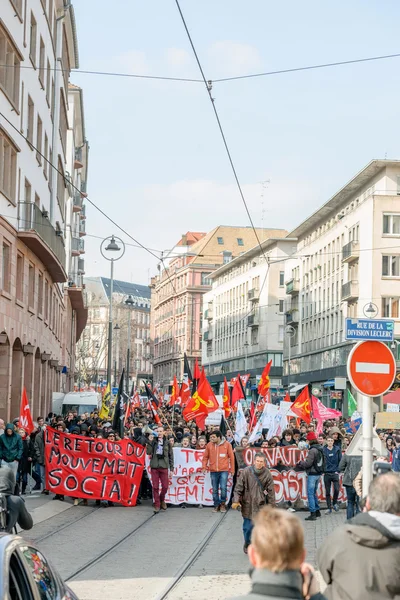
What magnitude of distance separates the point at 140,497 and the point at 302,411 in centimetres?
975

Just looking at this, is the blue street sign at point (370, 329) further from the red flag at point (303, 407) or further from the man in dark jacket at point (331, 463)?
the red flag at point (303, 407)

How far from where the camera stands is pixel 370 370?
36.2 ft

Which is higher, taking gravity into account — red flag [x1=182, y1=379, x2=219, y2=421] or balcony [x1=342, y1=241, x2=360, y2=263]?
balcony [x1=342, y1=241, x2=360, y2=263]

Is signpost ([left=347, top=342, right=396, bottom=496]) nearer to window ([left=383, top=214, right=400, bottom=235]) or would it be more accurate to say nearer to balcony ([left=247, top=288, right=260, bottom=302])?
window ([left=383, top=214, right=400, bottom=235])

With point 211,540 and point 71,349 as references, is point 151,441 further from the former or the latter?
point 71,349

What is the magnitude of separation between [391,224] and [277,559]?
2550 inches

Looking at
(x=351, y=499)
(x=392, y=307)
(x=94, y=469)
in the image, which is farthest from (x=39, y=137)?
(x=392, y=307)

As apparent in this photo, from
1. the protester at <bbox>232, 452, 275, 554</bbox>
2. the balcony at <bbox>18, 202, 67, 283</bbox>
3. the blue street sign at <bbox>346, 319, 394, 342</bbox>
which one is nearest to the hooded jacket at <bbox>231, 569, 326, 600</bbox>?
the blue street sign at <bbox>346, 319, 394, 342</bbox>

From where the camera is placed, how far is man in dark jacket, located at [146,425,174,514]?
22094mm

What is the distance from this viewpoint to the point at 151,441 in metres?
22.4

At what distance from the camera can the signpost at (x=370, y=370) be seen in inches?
423

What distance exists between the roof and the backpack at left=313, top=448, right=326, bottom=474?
47.9 m

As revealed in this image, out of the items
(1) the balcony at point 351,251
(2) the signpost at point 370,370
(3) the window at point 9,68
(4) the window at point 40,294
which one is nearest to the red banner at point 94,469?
(3) the window at point 9,68

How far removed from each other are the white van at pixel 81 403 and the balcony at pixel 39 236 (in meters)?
4.80
